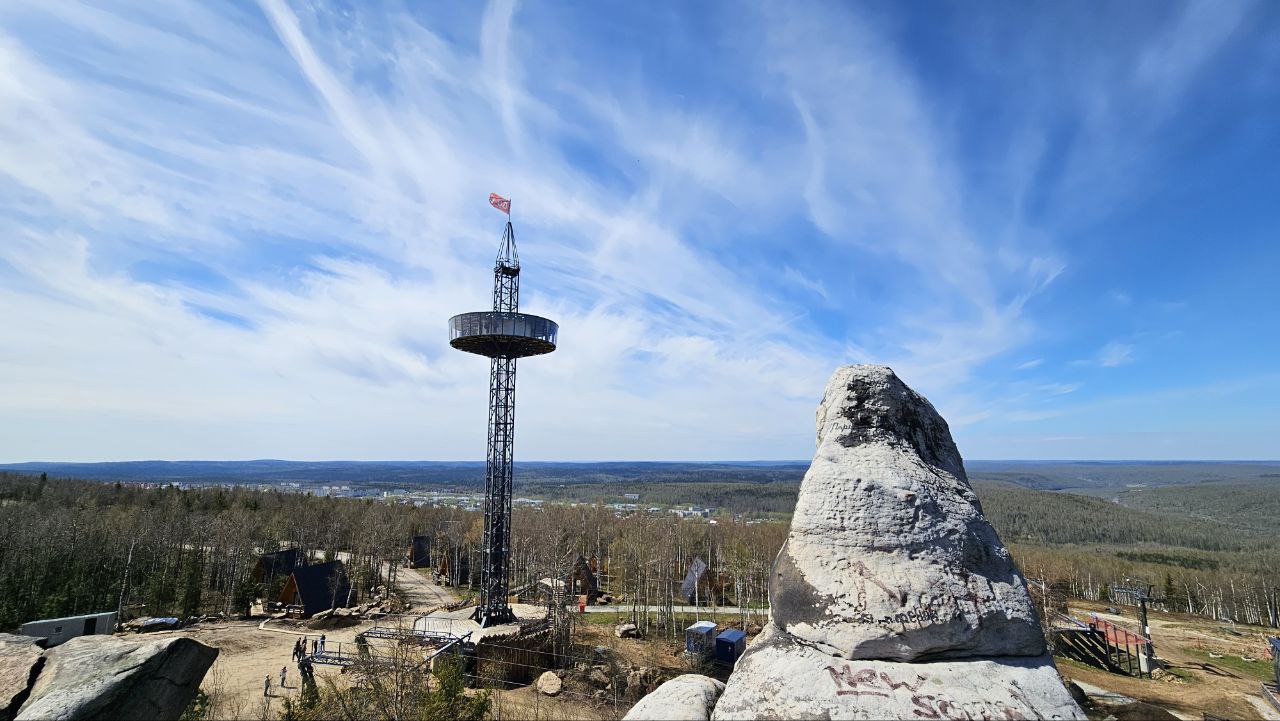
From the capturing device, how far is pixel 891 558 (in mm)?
6020

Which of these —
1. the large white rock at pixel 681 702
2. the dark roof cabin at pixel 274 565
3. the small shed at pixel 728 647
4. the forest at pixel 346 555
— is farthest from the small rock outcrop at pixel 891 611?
the dark roof cabin at pixel 274 565

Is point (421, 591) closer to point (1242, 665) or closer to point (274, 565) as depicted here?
point (274, 565)

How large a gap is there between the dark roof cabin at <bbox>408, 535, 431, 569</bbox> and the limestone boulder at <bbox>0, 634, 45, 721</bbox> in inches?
2671

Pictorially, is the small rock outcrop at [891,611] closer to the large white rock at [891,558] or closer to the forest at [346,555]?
the large white rock at [891,558]

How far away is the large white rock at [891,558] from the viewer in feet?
18.5

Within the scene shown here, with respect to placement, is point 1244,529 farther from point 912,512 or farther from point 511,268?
point 912,512

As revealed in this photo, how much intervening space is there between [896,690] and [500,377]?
34609 millimetres

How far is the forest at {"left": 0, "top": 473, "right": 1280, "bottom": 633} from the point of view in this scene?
41656 millimetres

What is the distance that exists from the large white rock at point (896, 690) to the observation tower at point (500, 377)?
31.8 metres

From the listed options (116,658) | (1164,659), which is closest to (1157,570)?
(1164,659)

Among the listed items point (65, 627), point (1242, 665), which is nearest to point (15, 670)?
point (65, 627)

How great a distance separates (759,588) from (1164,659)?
2969 centimetres

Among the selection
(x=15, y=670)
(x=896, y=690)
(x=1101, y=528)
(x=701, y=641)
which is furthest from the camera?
(x=1101, y=528)

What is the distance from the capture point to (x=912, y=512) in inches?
244
